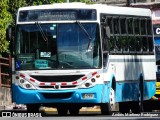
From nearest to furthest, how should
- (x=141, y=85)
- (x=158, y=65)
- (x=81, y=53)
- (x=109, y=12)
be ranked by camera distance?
(x=81, y=53) → (x=109, y=12) → (x=141, y=85) → (x=158, y=65)

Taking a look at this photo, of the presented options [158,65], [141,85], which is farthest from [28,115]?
[158,65]

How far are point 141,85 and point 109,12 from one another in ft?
13.1

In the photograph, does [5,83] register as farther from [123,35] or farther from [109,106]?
[109,106]

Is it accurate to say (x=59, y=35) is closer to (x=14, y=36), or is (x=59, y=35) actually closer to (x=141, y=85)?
(x=14, y=36)

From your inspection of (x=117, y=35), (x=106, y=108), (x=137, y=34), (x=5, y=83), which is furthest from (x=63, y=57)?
(x=5, y=83)

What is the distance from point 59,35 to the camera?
1102 inches

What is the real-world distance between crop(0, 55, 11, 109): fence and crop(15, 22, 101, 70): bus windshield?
1131 centimetres

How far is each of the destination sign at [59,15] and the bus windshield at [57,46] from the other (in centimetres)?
20

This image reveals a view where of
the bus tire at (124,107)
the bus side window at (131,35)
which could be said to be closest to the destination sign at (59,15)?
the bus side window at (131,35)

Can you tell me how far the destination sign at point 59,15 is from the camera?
28266 mm

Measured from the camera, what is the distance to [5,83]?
41906 millimetres

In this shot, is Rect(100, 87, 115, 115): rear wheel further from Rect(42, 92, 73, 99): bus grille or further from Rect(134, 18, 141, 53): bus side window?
Rect(134, 18, 141, 53): bus side window

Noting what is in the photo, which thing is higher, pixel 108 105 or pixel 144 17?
pixel 144 17

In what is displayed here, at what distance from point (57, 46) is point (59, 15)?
40.7 inches
